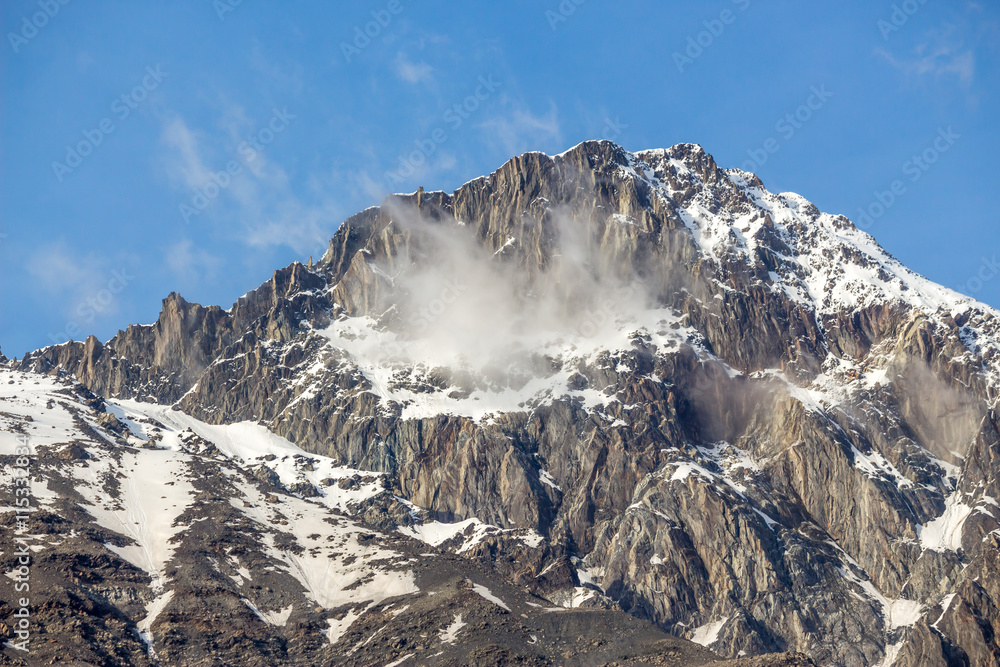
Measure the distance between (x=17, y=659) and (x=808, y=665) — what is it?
133 metres

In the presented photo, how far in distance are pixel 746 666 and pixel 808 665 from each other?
10587 mm

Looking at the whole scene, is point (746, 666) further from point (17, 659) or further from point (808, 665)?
point (17, 659)

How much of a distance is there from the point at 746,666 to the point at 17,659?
122314 millimetres

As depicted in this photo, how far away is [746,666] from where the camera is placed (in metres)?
199

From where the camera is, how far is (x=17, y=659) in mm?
198125

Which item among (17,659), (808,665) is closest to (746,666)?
(808,665)

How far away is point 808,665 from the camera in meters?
200
